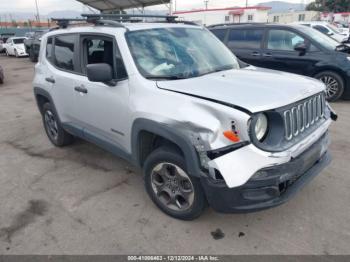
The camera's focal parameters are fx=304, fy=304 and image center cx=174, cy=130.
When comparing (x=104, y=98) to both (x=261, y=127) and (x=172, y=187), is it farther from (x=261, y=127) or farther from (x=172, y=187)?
(x=261, y=127)

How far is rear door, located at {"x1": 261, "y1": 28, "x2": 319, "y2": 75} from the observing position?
22.9 ft

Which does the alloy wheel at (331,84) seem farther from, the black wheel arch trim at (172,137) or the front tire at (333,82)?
the black wheel arch trim at (172,137)

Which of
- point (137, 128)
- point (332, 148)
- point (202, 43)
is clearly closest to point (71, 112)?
point (137, 128)

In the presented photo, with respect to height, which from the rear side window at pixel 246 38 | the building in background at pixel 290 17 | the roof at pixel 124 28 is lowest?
the rear side window at pixel 246 38

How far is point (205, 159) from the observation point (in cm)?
243

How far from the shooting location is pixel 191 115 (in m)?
2.50

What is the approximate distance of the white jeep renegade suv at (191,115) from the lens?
238 cm

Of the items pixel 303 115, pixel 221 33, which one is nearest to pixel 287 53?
pixel 221 33

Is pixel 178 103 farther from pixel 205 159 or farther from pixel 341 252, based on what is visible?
pixel 341 252

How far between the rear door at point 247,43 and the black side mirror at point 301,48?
0.88m

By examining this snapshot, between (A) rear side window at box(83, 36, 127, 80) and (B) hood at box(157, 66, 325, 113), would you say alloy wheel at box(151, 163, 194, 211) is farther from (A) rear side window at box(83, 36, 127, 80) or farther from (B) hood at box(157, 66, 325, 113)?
(A) rear side window at box(83, 36, 127, 80)

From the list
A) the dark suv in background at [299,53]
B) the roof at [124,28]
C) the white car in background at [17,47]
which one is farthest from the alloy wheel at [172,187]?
the white car in background at [17,47]

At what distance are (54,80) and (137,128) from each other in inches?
Answer: 80.0

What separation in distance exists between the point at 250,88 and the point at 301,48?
4983 millimetres
